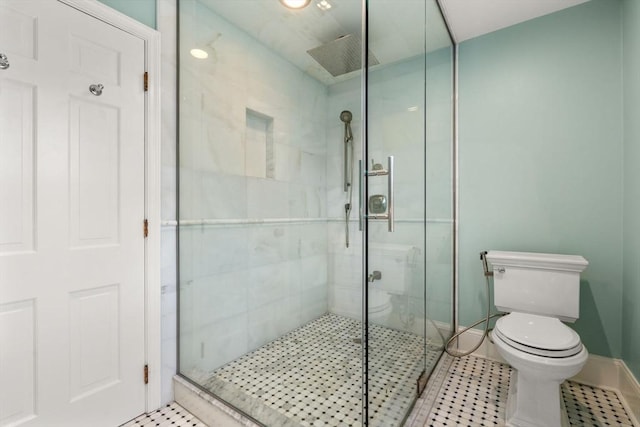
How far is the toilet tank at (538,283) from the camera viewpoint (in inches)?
65.2

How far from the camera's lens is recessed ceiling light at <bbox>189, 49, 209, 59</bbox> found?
1.68 meters

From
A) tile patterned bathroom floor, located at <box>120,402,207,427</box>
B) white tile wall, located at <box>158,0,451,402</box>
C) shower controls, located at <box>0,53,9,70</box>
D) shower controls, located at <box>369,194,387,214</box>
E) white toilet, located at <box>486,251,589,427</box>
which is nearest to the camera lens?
shower controls, located at <box>0,53,9,70</box>

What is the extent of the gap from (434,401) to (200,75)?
2.24 m

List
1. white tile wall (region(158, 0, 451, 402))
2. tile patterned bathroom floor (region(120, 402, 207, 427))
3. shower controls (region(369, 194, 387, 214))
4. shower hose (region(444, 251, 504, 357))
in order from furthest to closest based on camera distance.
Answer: shower hose (region(444, 251, 504, 357)) → white tile wall (region(158, 0, 451, 402)) → tile patterned bathroom floor (region(120, 402, 207, 427)) → shower controls (region(369, 194, 387, 214))

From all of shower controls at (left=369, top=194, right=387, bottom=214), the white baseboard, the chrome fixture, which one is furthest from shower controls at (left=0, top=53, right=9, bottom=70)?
the white baseboard

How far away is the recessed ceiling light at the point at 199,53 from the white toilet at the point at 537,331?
2092 mm

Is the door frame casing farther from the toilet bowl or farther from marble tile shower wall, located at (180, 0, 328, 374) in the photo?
the toilet bowl

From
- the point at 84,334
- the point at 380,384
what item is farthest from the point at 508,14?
the point at 84,334

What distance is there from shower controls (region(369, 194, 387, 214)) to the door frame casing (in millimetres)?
1120

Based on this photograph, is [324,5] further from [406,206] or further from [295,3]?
[406,206]

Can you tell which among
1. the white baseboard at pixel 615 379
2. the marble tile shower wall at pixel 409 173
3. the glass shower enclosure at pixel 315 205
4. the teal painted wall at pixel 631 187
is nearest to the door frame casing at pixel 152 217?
the glass shower enclosure at pixel 315 205

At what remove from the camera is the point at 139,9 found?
1.50m

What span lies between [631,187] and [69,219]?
9.09 feet

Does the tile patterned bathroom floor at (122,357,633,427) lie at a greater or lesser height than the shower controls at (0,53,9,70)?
lesser
